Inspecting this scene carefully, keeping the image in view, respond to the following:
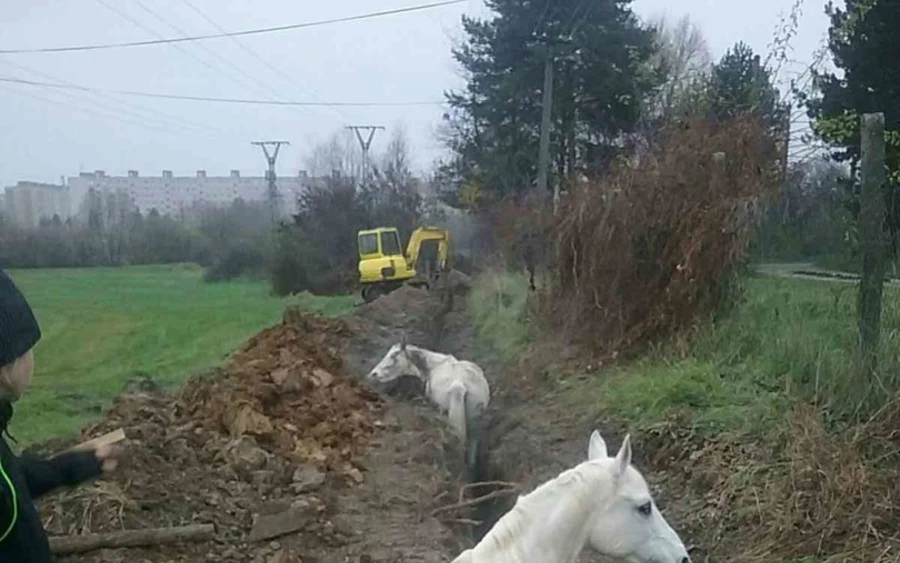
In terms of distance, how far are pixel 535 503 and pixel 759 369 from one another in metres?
4.53

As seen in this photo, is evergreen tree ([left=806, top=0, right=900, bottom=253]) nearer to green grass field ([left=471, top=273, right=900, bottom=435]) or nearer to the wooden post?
green grass field ([left=471, top=273, right=900, bottom=435])

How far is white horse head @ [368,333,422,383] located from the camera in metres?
12.9

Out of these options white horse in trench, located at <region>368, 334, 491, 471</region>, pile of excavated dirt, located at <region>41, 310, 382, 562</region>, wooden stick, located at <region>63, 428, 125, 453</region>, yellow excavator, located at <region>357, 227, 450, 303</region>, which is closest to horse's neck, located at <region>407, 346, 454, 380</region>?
white horse in trench, located at <region>368, 334, 491, 471</region>

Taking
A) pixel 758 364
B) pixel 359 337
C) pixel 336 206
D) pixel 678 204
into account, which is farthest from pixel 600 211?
pixel 336 206

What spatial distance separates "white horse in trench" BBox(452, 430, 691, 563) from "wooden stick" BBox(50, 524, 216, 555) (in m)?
2.47

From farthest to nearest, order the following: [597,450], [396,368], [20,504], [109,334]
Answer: [109,334] < [396,368] < [597,450] < [20,504]

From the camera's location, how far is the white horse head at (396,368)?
1295 cm

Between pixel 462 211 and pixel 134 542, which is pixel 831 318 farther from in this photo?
pixel 462 211

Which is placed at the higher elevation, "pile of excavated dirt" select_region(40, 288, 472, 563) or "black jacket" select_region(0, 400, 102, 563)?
"black jacket" select_region(0, 400, 102, 563)

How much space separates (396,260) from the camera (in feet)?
99.7

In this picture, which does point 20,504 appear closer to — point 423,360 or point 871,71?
point 423,360

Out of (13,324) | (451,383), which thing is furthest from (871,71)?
(13,324)

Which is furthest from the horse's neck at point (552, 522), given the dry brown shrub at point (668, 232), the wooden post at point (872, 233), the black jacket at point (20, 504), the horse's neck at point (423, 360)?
the horse's neck at point (423, 360)

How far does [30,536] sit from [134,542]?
3214 millimetres
